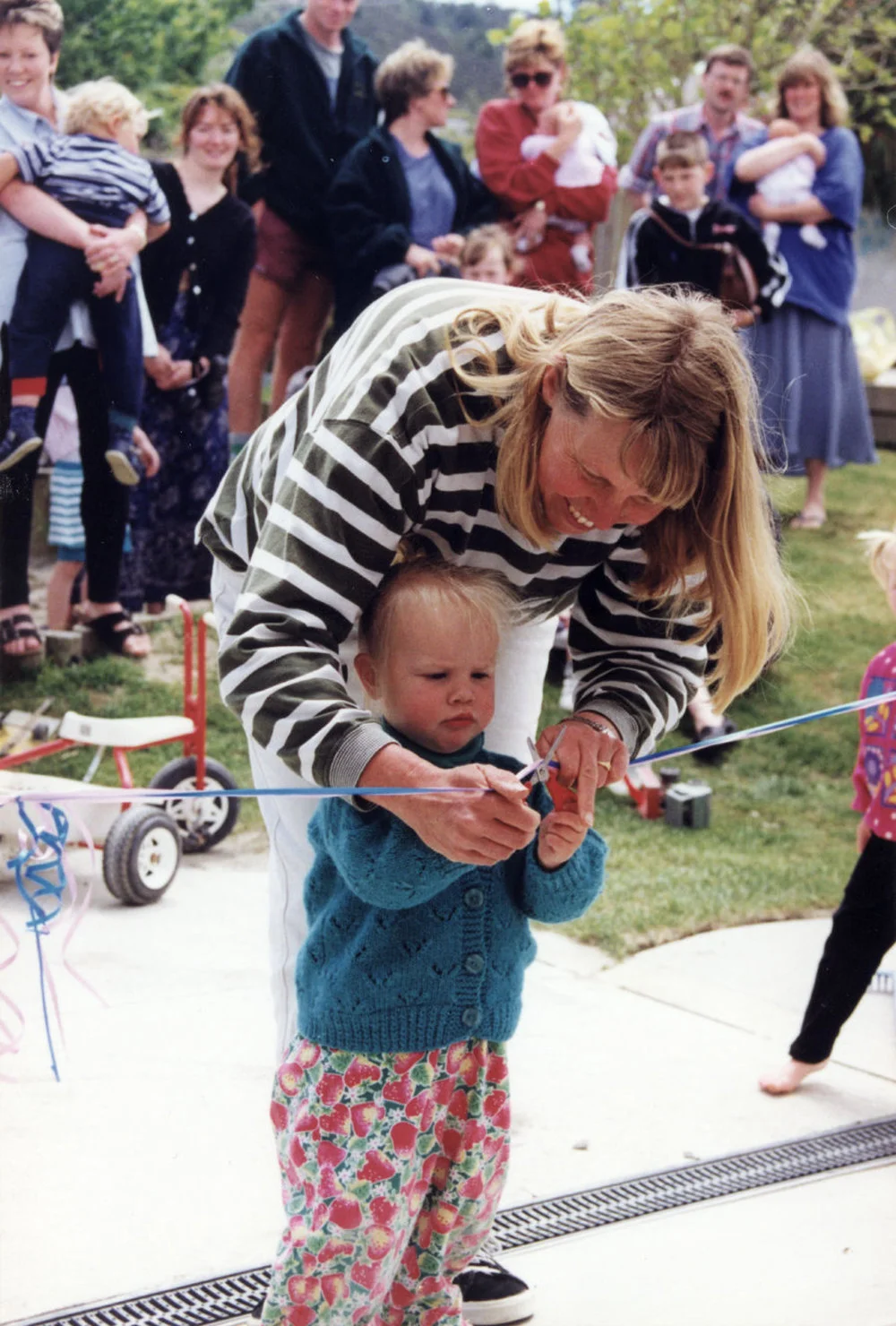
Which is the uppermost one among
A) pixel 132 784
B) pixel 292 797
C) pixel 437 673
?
pixel 437 673

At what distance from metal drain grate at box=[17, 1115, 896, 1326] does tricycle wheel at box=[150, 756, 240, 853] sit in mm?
1751

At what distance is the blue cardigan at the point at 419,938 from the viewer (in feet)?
6.41

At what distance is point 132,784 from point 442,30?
7.93 feet

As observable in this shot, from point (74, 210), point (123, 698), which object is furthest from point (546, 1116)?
point (74, 210)

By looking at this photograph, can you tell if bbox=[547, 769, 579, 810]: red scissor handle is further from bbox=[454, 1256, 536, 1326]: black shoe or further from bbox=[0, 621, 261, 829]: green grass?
bbox=[0, 621, 261, 829]: green grass

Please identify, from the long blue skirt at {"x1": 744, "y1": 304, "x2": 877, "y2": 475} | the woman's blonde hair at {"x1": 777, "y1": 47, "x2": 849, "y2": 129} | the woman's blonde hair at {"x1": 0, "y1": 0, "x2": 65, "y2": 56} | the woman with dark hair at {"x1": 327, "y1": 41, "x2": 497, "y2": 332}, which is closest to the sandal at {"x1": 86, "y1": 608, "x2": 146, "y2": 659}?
the woman with dark hair at {"x1": 327, "y1": 41, "x2": 497, "y2": 332}

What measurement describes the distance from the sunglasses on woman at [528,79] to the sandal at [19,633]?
2415 mm

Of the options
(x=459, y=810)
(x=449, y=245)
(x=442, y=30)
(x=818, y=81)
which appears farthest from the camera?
(x=818, y=81)

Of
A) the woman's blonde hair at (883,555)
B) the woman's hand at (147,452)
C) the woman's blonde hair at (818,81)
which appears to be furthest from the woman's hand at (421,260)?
the woman's blonde hair at (883,555)

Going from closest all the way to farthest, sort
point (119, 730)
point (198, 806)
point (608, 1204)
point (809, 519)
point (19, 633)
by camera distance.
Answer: point (608, 1204) < point (119, 730) < point (19, 633) < point (198, 806) < point (809, 519)

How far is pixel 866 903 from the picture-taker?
3133 mm

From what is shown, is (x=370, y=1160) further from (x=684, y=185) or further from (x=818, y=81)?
(x=818, y=81)

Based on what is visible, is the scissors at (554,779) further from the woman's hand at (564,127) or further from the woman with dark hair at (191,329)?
the woman's hand at (564,127)

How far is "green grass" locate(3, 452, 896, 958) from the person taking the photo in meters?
4.32
